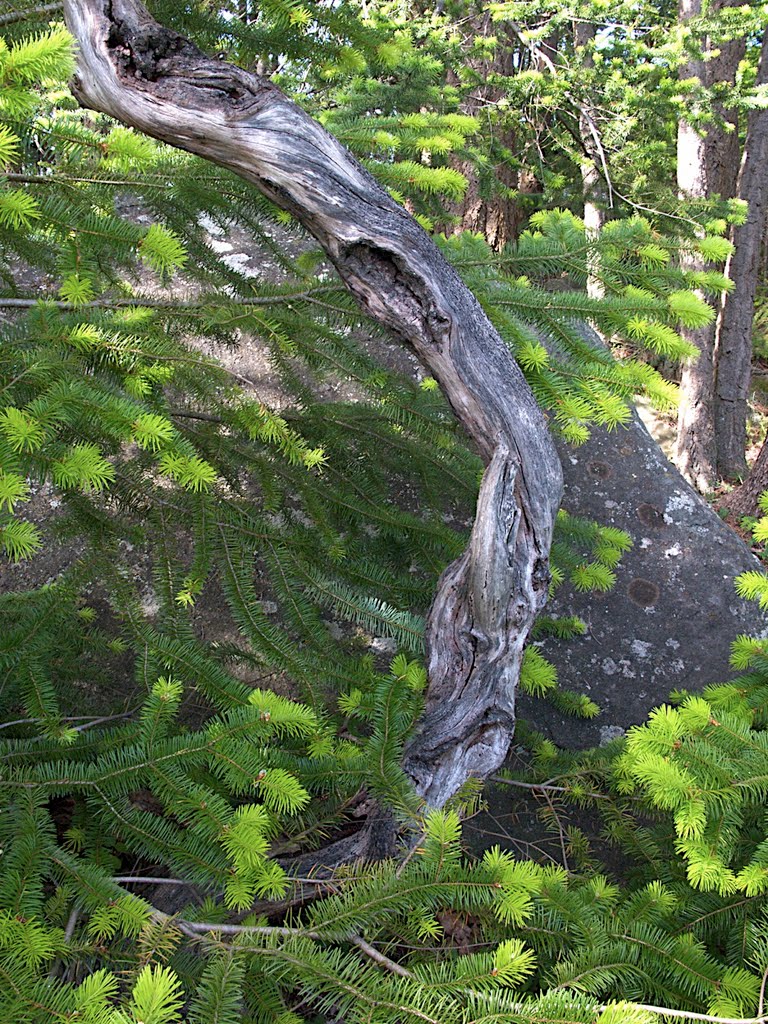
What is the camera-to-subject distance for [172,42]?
6.91 ft

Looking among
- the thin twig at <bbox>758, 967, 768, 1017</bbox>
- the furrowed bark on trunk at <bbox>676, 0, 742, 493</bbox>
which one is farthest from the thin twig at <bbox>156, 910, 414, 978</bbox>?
the furrowed bark on trunk at <bbox>676, 0, 742, 493</bbox>

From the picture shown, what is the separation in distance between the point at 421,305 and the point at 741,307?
699cm

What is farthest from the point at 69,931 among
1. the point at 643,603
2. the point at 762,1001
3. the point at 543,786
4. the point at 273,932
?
the point at 643,603

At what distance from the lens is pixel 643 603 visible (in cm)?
349

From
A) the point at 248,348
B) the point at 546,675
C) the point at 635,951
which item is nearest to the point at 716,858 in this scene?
the point at 635,951

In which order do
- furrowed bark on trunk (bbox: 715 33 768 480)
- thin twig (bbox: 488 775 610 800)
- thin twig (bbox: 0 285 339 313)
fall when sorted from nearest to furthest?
thin twig (bbox: 0 285 339 313)
thin twig (bbox: 488 775 610 800)
furrowed bark on trunk (bbox: 715 33 768 480)

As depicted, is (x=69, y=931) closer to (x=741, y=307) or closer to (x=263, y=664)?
(x=263, y=664)

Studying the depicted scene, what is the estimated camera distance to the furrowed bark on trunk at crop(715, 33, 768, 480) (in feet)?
25.0

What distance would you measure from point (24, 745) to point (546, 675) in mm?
1598

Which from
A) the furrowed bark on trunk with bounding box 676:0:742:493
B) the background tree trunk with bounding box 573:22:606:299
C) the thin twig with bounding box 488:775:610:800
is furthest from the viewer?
the furrowed bark on trunk with bounding box 676:0:742:493

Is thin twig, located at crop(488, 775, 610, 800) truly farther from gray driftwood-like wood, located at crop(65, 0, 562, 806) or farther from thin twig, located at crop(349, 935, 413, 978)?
thin twig, located at crop(349, 935, 413, 978)

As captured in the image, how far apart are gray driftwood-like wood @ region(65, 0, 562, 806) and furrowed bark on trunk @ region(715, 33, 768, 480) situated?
6.40 metres

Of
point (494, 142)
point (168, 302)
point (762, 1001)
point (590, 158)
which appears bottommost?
point (762, 1001)

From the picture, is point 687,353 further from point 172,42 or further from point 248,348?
point 248,348
